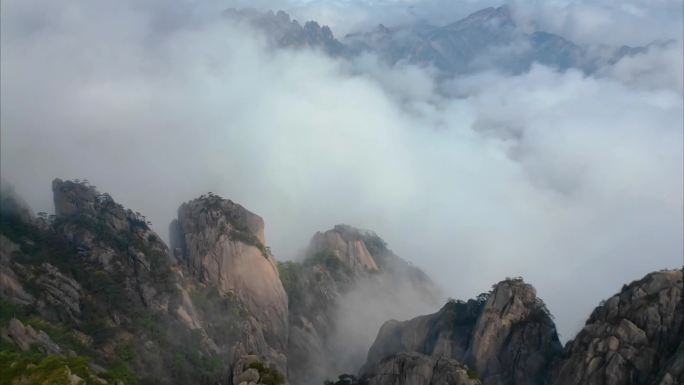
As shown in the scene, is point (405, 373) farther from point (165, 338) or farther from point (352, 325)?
point (352, 325)

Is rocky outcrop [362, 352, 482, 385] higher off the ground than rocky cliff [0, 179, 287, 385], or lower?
lower

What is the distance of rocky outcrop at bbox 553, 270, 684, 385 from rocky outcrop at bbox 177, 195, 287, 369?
75588 mm

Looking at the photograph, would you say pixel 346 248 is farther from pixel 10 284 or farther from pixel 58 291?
pixel 10 284

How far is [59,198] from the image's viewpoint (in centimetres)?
14850

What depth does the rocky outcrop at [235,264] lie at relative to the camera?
151 meters

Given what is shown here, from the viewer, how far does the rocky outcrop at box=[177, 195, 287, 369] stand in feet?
497

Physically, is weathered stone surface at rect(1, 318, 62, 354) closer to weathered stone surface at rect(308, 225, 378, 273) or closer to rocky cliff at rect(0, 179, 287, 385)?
rocky cliff at rect(0, 179, 287, 385)

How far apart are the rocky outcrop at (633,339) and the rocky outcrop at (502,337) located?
27.2 feet

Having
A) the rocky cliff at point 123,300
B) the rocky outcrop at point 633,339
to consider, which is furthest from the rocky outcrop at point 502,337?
the rocky cliff at point 123,300

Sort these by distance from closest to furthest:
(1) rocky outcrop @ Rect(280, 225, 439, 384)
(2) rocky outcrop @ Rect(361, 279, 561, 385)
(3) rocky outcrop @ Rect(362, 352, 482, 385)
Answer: (3) rocky outcrop @ Rect(362, 352, 482, 385) < (2) rocky outcrop @ Rect(361, 279, 561, 385) < (1) rocky outcrop @ Rect(280, 225, 439, 384)

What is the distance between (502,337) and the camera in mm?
103438

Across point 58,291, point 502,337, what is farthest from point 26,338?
point 502,337

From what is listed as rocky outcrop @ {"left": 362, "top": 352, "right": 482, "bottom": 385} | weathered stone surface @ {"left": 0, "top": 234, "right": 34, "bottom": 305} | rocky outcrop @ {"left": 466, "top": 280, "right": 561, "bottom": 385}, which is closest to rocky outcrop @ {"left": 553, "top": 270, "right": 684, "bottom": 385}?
rocky outcrop @ {"left": 466, "top": 280, "right": 561, "bottom": 385}

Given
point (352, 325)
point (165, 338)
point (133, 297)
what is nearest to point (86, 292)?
point (133, 297)
